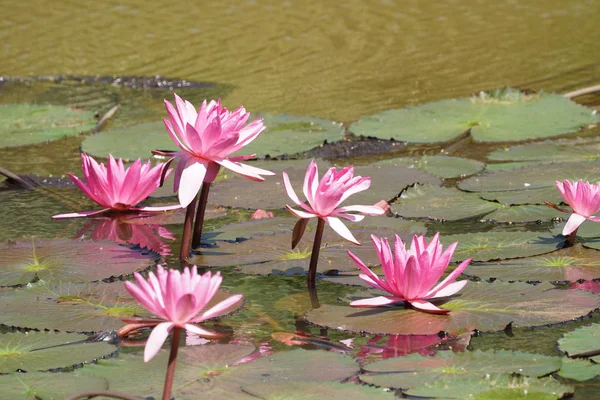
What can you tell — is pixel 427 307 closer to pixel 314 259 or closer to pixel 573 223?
pixel 314 259

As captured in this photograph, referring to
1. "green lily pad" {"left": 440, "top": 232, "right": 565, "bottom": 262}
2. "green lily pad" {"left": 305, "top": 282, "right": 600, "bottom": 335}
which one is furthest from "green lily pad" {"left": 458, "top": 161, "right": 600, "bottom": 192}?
"green lily pad" {"left": 305, "top": 282, "right": 600, "bottom": 335}

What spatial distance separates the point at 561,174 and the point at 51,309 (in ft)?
4.86

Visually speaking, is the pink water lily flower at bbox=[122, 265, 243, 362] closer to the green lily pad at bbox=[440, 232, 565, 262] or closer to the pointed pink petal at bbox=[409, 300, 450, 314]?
the pointed pink petal at bbox=[409, 300, 450, 314]

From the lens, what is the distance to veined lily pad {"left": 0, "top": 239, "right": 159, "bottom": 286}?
2020mm

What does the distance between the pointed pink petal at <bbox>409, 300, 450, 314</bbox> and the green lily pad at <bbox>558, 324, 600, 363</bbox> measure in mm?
221

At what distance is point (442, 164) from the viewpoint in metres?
2.92

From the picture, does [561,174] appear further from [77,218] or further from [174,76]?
[174,76]

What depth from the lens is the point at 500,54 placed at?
4590mm

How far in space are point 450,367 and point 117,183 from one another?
1.23 m

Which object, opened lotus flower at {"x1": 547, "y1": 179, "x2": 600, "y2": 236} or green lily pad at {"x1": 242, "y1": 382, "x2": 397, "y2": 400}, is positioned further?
opened lotus flower at {"x1": 547, "y1": 179, "x2": 600, "y2": 236}

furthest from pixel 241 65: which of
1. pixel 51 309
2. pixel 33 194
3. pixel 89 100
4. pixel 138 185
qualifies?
pixel 51 309

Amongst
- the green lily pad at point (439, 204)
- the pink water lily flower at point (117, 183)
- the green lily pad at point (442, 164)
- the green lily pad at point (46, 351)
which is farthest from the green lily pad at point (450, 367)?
the green lily pad at point (442, 164)

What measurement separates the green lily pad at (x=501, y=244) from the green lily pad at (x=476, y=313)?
0.74ft

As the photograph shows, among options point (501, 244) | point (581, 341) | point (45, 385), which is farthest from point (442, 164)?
point (45, 385)
